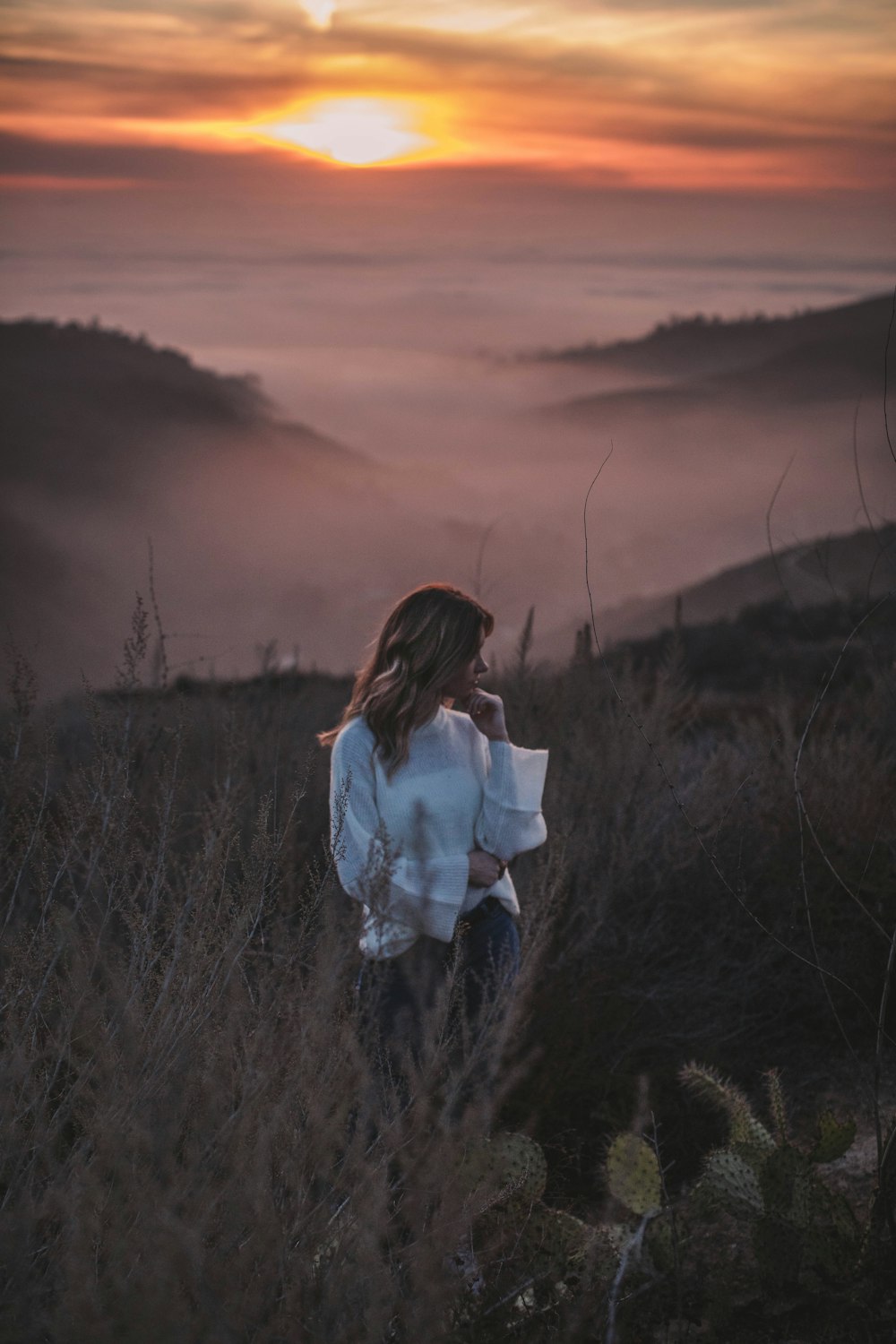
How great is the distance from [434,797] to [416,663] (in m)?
0.40

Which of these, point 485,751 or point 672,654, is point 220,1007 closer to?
→ point 485,751

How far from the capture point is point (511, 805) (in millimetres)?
3613

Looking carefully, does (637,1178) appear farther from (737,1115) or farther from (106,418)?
(106,418)

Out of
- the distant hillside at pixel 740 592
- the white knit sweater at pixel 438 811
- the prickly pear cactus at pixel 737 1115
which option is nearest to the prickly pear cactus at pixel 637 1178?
the prickly pear cactus at pixel 737 1115

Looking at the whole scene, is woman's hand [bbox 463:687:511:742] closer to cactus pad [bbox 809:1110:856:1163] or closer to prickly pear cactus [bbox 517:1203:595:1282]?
prickly pear cactus [bbox 517:1203:595:1282]

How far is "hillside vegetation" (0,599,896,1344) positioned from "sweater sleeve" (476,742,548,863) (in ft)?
0.50

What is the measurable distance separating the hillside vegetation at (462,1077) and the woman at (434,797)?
0.68 feet

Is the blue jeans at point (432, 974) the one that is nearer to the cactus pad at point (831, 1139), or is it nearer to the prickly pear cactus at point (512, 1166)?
the prickly pear cactus at point (512, 1166)

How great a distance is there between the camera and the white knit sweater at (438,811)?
11.2 feet

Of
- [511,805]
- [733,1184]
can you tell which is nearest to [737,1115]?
[733,1184]

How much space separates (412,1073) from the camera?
211 cm

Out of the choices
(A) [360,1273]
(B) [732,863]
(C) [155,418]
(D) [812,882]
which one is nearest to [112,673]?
(A) [360,1273]

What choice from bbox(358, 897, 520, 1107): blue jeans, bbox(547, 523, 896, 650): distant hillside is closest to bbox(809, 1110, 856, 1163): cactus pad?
bbox(358, 897, 520, 1107): blue jeans

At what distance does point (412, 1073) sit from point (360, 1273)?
Answer: 33 centimetres
